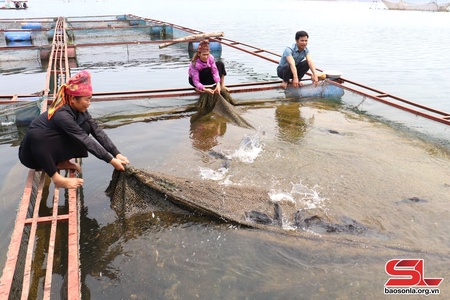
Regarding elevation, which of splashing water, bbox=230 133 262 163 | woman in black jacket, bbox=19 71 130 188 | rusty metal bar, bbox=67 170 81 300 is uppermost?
woman in black jacket, bbox=19 71 130 188

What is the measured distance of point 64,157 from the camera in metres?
3.65

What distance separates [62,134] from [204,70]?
4.41m

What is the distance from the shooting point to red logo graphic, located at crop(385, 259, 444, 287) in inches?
115

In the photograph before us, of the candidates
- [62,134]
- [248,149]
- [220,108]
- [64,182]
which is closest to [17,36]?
[220,108]

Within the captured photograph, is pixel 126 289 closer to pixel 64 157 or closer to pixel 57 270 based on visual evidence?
pixel 57 270

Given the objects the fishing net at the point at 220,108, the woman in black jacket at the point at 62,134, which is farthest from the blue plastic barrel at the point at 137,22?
the woman in black jacket at the point at 62,134

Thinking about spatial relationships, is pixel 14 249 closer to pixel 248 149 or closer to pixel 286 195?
pixel 286 195

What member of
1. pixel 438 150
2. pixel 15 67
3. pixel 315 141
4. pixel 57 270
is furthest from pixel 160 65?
pixel 57 270

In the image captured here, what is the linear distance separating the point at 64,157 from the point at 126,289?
159 centimetres

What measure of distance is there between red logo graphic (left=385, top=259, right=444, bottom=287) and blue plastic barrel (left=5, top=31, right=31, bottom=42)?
748 inches

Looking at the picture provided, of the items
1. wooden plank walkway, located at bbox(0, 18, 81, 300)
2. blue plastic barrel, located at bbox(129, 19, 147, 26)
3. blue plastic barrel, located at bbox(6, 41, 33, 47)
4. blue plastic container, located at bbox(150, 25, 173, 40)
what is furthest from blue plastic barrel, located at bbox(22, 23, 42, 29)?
wooden plank walkway, located at bbox(0, 18, 81, 300)

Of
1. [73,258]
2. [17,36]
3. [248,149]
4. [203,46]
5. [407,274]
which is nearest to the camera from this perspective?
[73,258]

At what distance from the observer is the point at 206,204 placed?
11.7 ft

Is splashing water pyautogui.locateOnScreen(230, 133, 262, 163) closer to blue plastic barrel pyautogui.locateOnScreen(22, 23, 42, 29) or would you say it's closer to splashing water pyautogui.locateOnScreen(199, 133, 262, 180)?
splashing water pyautogui.locateOnScreen(199, 133, 262, 180)
